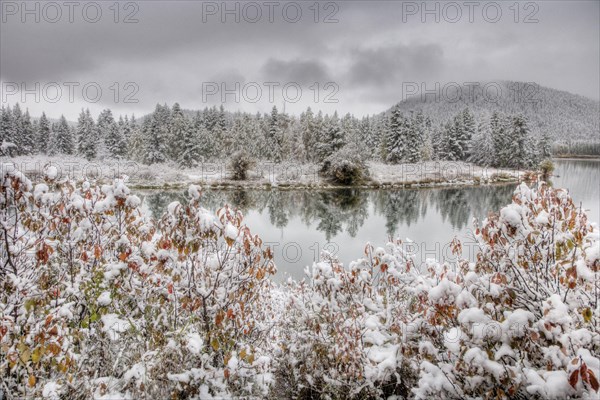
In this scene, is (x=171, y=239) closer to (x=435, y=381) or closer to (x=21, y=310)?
(x=21, y=310)

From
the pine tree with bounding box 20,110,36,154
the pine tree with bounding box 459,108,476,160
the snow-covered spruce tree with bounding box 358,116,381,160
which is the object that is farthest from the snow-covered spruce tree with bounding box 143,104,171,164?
the pine tree with bounding box 459,108,476,160

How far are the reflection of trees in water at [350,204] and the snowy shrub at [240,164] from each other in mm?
5532

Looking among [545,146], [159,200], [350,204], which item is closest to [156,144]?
[159,200]

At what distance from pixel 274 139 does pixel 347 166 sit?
86.1 ft

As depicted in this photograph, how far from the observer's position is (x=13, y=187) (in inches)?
131

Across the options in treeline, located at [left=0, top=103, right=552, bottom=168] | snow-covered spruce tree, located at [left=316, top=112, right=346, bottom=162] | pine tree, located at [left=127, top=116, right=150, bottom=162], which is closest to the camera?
snow-covered spruce tree, located at [left=316, top=112, right=346, bottom=162]

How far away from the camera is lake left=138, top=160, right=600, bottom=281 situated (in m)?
15.2

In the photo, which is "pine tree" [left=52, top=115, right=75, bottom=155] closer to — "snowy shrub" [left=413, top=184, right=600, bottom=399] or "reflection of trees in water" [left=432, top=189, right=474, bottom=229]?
"reflection of trees in water" [left=432, top=189, right=474, bottom=229]

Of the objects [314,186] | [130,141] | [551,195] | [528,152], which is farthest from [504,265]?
[130,141]

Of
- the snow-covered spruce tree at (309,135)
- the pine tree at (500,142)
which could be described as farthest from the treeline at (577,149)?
the snow-covered spruce tree at (309,135)

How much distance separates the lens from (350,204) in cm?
2986

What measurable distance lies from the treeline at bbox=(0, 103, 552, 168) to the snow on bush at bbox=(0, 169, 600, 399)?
4309 cm

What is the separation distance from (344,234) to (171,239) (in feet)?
51.2

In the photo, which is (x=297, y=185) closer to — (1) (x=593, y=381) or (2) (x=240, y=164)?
(2) (x=240, y=164)
